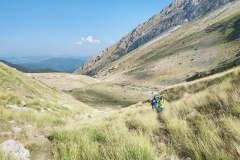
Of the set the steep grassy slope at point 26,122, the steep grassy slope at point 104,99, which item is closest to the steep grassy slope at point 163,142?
the steep grassy slope at point 26,122

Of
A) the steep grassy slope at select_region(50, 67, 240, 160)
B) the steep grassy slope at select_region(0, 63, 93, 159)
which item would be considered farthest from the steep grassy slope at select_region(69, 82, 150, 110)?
the steep grassy slope at select_region(50, 67, 240, 160)

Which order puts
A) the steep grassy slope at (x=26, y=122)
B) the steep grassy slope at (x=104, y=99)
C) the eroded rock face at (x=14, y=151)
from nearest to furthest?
1. the eroded rock face at (x=14, y=151)
2. the steep grassy slope at (x=26, y=122)
3. the steep grassy slope at (x=104, y=99)

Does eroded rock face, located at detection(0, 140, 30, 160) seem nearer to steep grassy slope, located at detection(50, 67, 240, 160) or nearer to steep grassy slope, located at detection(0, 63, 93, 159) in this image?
steep grassy slope, located at detection(0, 63, 93, 159)

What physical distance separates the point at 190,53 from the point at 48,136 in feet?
337

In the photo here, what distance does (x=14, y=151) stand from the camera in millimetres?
6043

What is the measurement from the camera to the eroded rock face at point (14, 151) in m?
5.60

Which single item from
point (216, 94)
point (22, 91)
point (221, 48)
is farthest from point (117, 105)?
point (221, 48)

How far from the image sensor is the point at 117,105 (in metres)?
50.2

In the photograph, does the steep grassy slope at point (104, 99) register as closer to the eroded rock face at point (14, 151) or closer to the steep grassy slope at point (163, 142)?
the steep grassy slope at point (163, 142)

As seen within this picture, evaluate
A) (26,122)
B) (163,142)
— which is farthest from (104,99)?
(163,142)

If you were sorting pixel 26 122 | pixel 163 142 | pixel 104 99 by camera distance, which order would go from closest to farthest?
pixel 163 142
pixel 26 122
pixel 104 99

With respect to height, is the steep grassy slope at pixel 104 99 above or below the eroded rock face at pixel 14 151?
below

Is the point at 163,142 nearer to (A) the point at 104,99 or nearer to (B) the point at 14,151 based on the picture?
(B) the point at 14,151

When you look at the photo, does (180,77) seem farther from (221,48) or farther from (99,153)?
(99,153)
